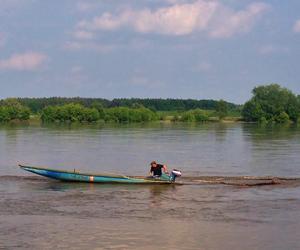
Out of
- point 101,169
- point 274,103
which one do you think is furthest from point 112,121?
point 101,169

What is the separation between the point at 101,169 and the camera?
134 feet

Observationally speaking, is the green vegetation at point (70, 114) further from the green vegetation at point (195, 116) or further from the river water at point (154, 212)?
the river water at point (154, 212)

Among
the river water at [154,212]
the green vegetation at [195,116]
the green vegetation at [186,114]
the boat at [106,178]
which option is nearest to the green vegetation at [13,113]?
the green vegetation at [186,114]

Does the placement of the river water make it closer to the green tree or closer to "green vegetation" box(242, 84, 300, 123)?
"green vegetation" box(242, 84, 300, 123)

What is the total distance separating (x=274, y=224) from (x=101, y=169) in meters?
20.9

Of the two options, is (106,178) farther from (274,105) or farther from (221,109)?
(221,109)

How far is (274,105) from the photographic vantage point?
145 metres

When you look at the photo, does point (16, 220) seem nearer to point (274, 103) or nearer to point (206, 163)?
point (206, 163)

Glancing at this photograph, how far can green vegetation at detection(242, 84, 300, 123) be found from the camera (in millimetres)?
144250

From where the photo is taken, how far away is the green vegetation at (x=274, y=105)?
473 feet

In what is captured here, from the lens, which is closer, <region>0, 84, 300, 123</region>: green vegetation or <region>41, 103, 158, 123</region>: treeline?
<region>0, 84, 300, 123</region>: green vegetation

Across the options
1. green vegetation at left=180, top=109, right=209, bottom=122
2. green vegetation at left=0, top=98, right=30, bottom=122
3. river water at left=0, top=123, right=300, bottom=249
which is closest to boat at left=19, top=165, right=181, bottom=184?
Result: river water at left=0, top=123, right=300, bottom=249

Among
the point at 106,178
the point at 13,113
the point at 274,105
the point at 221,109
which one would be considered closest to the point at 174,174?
the point at 106,178

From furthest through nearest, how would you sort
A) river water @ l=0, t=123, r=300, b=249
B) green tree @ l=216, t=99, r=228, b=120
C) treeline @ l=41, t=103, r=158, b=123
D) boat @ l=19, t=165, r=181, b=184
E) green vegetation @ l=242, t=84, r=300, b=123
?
green tree @ l=216, t=99, r=228, b=120, treeline @ l=41, t=103, r=158, b=123, green vegetation @ l=242, t=84, r=300, b=123, boat @ l=19, t=165, r=181, b=184, river water @ l=0, t=123, r=300, b=249
